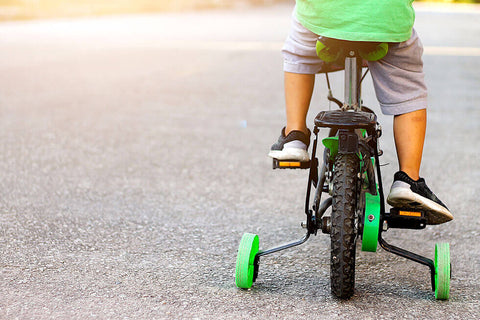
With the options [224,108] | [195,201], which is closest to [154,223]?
[195,201]

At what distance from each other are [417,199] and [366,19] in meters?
0.83

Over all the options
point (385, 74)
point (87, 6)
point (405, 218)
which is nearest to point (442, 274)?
point (405, 218)

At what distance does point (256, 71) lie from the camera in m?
11.2

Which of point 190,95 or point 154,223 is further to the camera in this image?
point 190,95

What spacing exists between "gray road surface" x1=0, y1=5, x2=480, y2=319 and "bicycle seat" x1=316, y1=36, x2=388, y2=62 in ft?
3.41

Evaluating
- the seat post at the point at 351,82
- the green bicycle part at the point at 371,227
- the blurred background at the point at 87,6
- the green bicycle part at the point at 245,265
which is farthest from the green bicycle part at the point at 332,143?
the blurred background at the point at 87,6

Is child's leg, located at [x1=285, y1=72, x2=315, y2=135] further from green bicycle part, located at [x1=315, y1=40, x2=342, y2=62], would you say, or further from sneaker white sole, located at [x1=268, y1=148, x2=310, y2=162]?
green bicycle part, located at [x1=315, y1=40, x2=342, y2=62]

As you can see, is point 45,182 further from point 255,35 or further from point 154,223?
point 255,35

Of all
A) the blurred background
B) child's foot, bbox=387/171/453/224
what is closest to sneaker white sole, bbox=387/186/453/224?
child's foot, bbox=387/171/453/224

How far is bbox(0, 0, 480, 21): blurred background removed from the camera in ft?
71.7

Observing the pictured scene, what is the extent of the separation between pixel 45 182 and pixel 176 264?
1.88m

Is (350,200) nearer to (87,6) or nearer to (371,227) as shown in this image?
(371,227)

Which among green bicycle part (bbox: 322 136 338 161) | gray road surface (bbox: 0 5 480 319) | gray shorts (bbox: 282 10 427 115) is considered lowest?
gray road surface (bbox: 0 5 480 319)

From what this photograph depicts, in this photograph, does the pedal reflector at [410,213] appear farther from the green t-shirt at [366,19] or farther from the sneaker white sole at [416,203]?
the green t-shirt at [366,19]
